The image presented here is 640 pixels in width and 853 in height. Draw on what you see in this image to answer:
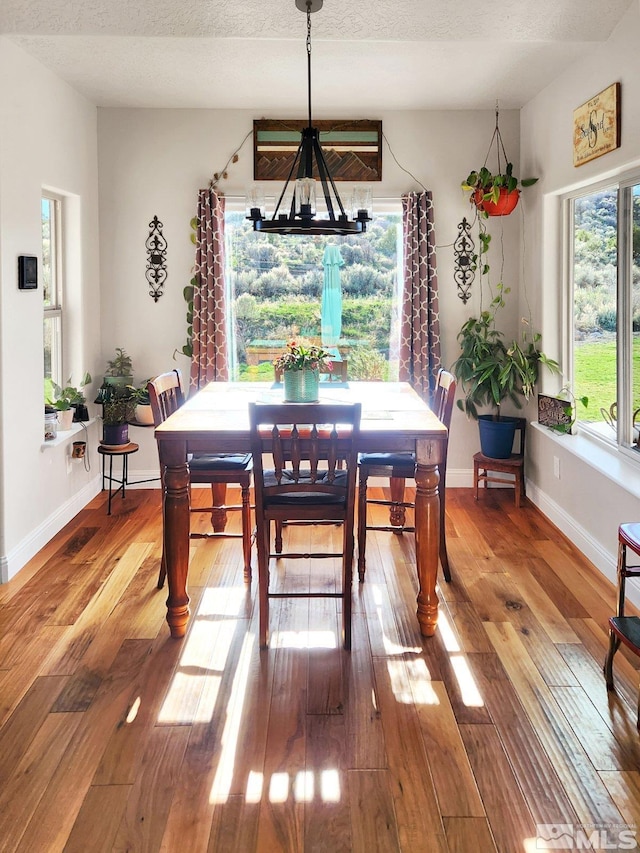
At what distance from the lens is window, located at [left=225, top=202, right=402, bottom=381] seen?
5777 mm

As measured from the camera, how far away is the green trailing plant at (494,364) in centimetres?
514

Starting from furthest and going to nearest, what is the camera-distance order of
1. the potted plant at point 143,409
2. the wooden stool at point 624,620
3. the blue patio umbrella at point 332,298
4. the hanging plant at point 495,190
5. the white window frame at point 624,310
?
the blue patio umbrella at point 332,298 → the potted plant at point 143,409 → the hanging plant at point 495,190 → the white window frame at point 624,310 → the wooden stool at point 624,620

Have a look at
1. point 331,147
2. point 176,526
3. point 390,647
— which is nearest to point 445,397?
point 390,647

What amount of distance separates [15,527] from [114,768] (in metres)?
2.00

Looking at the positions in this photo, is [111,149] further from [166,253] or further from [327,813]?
[327,813]

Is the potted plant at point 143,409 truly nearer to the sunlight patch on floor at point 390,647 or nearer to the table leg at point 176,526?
the table leg at point 176,526

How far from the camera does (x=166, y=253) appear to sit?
561cm

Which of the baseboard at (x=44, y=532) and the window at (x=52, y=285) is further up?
the window at (x=52, y=285)

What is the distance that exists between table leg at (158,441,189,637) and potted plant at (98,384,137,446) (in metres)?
2.04

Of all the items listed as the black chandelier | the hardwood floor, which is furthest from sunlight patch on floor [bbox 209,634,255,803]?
the black chandelier

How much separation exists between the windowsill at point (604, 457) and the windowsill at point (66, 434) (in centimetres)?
290

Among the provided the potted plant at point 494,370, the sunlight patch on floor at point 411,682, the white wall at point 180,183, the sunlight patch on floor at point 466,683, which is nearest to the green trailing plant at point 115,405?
the white wall at point 180,183

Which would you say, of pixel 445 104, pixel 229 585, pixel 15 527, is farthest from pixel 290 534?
pixel 445 104

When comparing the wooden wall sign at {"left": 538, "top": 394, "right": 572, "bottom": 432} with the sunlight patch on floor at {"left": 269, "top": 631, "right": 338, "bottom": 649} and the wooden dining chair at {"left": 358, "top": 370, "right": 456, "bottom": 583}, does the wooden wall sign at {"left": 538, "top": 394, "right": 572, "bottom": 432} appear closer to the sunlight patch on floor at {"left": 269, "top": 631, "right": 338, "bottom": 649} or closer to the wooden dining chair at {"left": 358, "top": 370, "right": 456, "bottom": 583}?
the wooden dining chair at {"left": 358, "top": 370, "right": 456, "bottom": 583}
